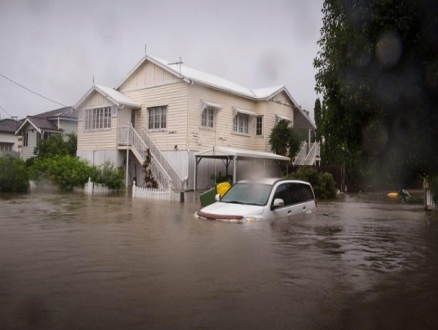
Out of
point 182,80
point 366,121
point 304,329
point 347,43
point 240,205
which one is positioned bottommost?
point 304,329

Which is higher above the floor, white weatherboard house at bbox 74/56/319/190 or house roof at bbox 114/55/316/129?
house roof at bbox 114/55/316/129

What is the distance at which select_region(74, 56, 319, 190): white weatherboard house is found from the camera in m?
27.1

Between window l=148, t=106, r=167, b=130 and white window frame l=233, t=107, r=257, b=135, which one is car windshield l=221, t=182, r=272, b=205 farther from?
white window frame l=233, t=107, r=257, b=135

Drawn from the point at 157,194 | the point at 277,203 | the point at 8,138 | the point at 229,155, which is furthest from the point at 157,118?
the point at 8,138

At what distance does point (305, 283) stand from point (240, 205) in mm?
5396

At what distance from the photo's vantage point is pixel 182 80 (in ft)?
89.1

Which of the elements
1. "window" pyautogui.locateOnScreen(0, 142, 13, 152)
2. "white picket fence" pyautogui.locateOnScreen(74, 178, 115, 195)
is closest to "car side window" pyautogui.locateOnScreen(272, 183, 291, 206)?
"white picket fence" pyautogui.locateOnScreen(74, 178, 115, 195)

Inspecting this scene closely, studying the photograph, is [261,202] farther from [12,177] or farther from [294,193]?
[12,177]

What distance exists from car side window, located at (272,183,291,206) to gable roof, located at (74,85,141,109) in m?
17.8

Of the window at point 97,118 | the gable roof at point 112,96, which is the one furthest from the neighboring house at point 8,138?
the gable roof at point 112,96

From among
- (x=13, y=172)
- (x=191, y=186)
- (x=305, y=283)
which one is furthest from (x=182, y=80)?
(x=305, y=283)

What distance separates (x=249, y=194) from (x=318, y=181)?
13683 mm

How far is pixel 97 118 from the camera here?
98.7 feet

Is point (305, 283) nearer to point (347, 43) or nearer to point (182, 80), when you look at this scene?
point (347, 43)
